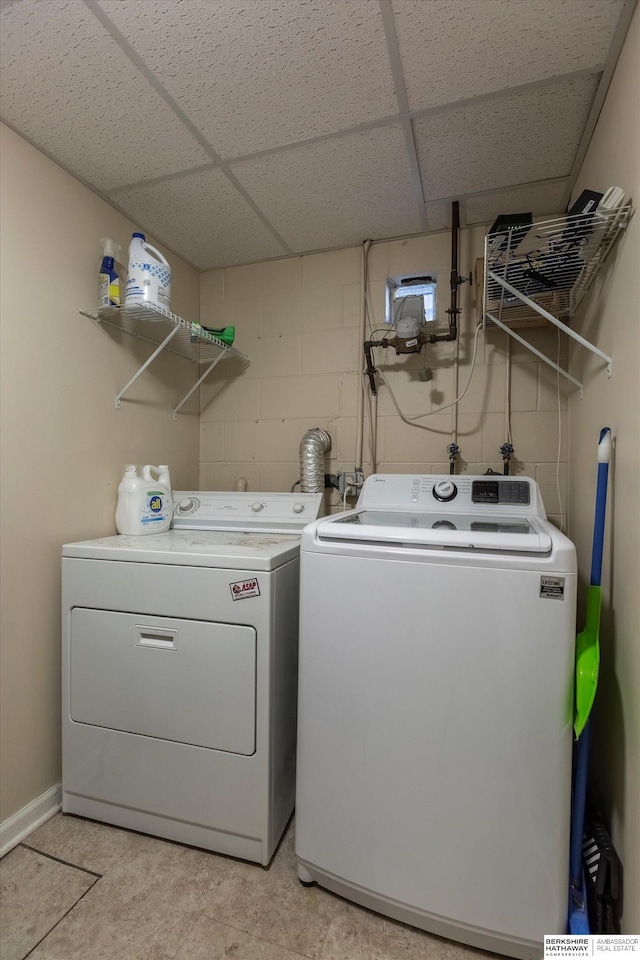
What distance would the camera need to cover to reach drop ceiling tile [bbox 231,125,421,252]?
Answer: 149 centimetres

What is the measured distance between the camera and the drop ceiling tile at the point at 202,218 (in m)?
1.70

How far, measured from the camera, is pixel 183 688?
131 cm

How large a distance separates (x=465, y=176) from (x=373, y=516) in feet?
4.32

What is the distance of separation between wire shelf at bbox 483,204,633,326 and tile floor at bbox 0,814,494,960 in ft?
5.88

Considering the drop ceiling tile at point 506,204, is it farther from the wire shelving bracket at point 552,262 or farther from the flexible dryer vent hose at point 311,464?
the flexible dryer vent hose at point 311,464

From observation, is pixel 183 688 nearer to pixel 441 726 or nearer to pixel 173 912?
pixel 173 912

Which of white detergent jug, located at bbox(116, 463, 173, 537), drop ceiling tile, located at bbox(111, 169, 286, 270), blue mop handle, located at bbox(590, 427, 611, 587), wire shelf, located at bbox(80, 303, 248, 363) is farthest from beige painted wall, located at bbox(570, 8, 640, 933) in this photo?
white detergent jug, located at bbox(116, 463, 173, 537)

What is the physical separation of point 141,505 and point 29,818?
1075mm

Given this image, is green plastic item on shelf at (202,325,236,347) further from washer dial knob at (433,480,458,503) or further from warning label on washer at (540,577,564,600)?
warning label on washer at (540,577,564,600)

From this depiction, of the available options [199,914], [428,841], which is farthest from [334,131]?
[199,914]

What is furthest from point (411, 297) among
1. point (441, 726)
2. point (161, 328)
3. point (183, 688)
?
point (183, 688)

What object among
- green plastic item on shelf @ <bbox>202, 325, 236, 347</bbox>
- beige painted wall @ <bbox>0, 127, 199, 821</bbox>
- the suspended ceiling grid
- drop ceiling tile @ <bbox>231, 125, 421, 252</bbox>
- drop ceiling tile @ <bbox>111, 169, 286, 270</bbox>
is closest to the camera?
the suspended ceiling grid

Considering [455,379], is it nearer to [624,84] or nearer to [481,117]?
[481,117]

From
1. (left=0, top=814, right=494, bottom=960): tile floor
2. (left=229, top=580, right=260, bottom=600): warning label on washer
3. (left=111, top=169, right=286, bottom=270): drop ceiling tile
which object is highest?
(left=111, top=169, right=286, bottom=270): drop ceiling tile
